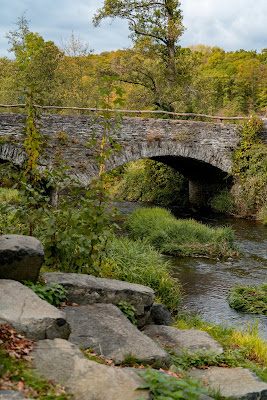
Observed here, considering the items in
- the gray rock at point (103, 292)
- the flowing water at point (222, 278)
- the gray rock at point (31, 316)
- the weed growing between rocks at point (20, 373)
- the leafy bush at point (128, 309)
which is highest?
the gray rock at point (31, 316)

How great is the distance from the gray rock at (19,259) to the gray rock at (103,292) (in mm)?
339

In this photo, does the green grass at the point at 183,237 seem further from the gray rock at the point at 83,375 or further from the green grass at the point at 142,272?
the gray rock at the point at 83,375

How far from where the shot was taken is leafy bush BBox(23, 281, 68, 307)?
3559 mm

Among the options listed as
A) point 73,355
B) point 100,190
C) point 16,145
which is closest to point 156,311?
point 100,190

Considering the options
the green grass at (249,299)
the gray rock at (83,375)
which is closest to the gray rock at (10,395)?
the gray rock at (83,375)

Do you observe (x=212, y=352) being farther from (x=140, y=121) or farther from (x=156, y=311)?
(x=140, y=121)

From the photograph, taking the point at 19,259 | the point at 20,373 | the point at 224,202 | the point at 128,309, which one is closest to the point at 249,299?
the point at 128,309

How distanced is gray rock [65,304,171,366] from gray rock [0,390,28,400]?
3.62ft

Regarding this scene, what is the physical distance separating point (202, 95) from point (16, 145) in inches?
448

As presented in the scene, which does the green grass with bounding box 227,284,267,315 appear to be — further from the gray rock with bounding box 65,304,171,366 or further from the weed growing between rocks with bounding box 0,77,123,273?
the gray rock with bounding box 65,304,171,366

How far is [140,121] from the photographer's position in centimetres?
1306

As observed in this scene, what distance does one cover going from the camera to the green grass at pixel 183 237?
32.1 feet

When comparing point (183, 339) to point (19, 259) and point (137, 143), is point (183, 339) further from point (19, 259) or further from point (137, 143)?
point (137, 143)

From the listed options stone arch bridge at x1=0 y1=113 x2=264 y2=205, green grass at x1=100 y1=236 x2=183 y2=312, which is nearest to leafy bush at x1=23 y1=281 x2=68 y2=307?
green grass at x1=100 y1=236 x2=183 y2=312
